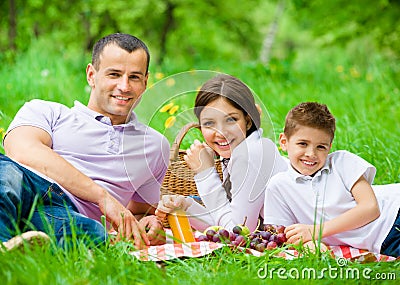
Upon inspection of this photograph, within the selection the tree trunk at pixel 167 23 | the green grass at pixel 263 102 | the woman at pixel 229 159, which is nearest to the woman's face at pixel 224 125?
the woman at pixel 229 159

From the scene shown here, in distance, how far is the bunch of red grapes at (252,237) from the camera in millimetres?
2414

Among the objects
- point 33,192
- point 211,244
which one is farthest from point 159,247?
point 33,192

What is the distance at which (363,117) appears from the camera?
4.50 m

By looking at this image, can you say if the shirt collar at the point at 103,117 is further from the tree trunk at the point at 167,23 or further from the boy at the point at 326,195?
the tree trunk at the point at 167,23

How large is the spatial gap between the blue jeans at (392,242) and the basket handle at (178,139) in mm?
935

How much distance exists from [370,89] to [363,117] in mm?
1236

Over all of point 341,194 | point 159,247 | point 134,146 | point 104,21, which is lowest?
point 159,247

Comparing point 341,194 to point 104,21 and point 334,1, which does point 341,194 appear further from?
point 104,21

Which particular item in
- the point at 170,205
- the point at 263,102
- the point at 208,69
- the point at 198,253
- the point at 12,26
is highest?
the point at 12,26

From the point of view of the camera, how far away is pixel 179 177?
3037 millimetres

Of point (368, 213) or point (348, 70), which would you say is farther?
point (348, 70)

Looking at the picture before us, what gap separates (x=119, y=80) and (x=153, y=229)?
67cm

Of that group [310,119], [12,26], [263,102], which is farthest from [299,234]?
[12,26]

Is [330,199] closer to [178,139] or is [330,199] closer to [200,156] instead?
[200,156]
